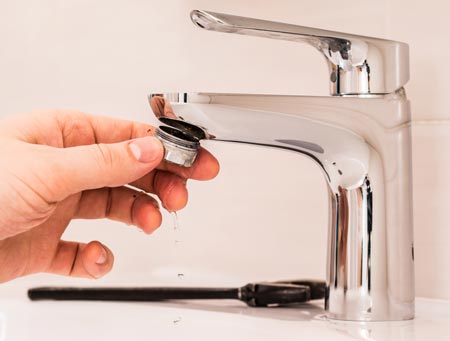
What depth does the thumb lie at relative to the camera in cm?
56

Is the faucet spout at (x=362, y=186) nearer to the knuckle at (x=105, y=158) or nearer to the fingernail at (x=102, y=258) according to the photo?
the knuckle at (x=105, y=158)

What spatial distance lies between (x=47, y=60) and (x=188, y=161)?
1.16 feet

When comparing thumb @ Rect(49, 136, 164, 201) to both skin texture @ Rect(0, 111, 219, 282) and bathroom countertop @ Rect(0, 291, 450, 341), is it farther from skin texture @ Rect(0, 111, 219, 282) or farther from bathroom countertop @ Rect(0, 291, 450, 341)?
bathroom countertop @ Rect(0, 291, 450, 341)

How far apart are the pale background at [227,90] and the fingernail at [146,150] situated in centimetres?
23

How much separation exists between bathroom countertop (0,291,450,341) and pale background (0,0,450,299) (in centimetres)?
6

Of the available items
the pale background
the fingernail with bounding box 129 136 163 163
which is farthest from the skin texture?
the pale background

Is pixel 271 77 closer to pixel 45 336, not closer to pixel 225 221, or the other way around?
pixel 225 221

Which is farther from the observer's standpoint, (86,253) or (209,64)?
(209,64)

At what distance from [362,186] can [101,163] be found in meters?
0.22

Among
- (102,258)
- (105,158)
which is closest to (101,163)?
(105,158)

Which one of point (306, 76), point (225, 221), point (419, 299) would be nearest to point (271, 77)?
point (306, 76)

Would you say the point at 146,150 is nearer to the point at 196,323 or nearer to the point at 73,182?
the point at 73,182

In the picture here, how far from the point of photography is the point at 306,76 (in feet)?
2.49

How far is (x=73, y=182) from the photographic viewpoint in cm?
56
